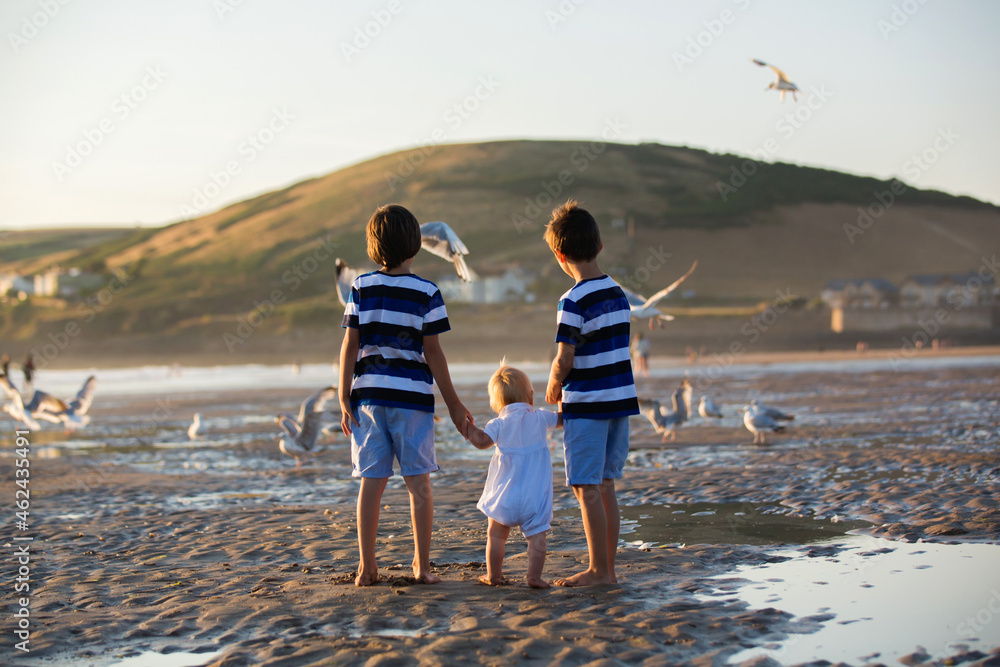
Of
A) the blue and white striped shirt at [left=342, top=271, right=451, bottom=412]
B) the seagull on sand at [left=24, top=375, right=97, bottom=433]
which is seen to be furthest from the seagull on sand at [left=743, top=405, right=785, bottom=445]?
the seagull on sand at [left=24, top=375, right=97, bottom=433]

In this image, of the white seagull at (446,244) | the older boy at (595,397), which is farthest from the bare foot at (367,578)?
the white seagull at (446,244)

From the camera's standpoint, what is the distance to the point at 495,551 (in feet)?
15.9

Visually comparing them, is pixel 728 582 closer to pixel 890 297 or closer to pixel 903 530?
pixel 903 530

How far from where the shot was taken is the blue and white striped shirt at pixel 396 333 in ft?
15.8

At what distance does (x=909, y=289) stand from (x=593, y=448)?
287 ft

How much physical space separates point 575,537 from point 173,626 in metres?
3.07

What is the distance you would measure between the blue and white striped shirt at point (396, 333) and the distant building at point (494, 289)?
243ft

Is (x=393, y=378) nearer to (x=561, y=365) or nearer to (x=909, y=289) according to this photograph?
(x=561, y=365)

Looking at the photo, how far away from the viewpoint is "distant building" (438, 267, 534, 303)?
80.7m

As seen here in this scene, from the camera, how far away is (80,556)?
249 inches

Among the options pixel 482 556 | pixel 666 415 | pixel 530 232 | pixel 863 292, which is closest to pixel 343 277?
pixel 482 556

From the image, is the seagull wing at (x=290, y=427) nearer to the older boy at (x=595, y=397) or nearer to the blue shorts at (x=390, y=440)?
the blue shorts at (x=390, y=440)

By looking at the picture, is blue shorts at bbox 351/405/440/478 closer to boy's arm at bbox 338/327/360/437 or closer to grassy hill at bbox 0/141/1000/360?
boy's arm at bbox 338/327/360/437

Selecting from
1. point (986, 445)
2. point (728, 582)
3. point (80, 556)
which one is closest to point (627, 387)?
point (728, 582)
